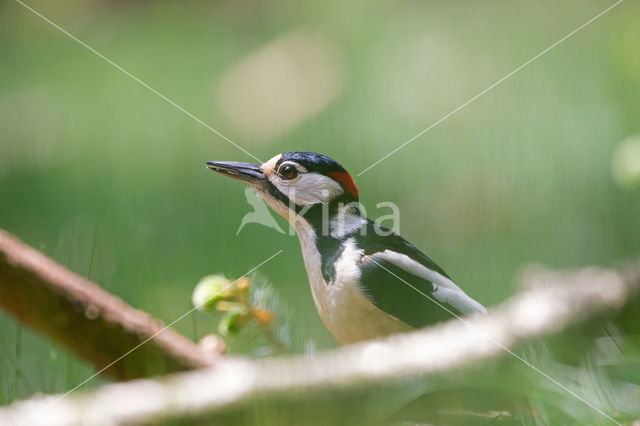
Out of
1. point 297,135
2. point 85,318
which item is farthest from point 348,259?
point 297,135

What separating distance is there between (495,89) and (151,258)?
1.95 ft

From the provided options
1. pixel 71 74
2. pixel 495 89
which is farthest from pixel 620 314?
pixel 71 74

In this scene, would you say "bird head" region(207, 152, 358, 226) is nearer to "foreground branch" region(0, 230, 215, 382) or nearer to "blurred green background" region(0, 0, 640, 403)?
"blurred green background" region(0, 0, 640, 403)

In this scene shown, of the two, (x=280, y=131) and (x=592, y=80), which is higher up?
(x=592, y=80)

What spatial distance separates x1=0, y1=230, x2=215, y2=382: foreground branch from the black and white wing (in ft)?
0.65

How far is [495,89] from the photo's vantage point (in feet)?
3.38

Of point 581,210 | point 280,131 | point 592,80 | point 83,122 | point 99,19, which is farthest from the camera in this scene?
point 99,19

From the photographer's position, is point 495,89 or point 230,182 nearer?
point 230,182

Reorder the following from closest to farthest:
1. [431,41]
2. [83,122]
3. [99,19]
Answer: [83,122]
[431,41]
[99,19]

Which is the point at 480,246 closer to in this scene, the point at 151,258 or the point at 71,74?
the point at 151,258

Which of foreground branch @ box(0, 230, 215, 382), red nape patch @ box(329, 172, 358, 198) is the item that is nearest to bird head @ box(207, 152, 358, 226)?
red nape patch @ box(329, 172, 358, 198)

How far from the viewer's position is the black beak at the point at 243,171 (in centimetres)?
72

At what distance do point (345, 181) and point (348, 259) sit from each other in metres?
0.08

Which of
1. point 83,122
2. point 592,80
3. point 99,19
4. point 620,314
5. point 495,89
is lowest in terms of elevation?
point 620,314
